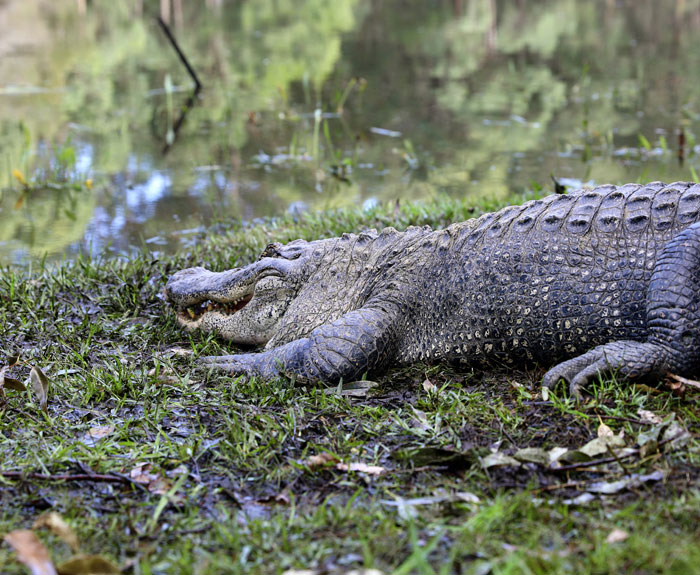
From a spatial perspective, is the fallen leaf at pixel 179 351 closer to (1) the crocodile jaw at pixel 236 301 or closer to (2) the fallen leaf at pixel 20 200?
(1) the crocodile jaw at pixel 236 301

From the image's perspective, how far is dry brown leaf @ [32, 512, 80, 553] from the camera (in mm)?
2346

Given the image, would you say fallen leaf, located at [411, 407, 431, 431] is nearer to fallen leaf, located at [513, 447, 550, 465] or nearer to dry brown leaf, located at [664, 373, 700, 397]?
fallen leaf, located at [513, 447, 550, 465]

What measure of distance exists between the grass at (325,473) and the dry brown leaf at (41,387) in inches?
1.8

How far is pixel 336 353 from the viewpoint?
3641mm

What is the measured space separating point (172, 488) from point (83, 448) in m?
0.52

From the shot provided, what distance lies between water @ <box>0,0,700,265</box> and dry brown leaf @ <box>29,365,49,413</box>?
2694 millimetres

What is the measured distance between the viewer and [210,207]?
7.54 metres

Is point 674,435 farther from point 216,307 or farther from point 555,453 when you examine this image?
point 216,307

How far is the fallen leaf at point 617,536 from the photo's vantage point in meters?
2.30

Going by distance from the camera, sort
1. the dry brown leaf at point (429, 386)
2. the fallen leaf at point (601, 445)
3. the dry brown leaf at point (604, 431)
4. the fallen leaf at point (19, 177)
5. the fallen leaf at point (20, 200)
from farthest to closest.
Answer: the fallen leaf at point (19, 177) < the fallen leaf at point (20, 200) < the dry brown leaf at point (429, 386) < the dry brown leaf at point (604, 431) < the fallen leaf at point (601, 445)

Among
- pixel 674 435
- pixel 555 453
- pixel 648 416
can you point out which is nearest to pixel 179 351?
pixel 555 453

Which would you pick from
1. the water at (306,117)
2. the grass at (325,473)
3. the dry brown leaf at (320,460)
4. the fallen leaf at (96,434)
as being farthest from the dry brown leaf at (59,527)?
the water at (306,117)

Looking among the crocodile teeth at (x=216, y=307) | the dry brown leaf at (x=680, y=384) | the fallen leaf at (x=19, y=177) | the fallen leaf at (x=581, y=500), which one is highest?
the fallen leaf at (x=19, y=177)

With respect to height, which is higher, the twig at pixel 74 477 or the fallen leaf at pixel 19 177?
the fallen leaf at pixel 19 177
